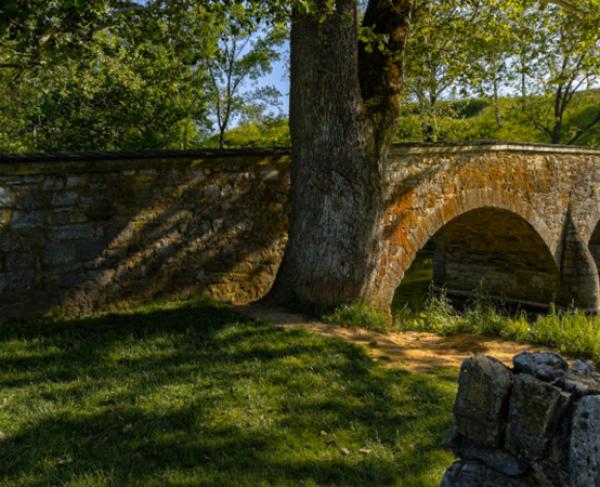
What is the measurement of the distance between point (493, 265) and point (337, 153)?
365 inches

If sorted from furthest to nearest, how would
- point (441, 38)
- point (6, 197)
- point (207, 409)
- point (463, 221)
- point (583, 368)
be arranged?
point (463, 221), point (441, 38), point (6, 197), point (207, 409), point (583, 368)

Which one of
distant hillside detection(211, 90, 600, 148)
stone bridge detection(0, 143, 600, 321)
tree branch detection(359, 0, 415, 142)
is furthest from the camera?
distant hillside detection(211, 90, 600, 148)

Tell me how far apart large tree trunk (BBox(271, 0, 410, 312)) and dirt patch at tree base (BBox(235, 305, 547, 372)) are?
0.46m

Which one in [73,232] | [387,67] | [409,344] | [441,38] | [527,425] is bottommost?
[409,344]

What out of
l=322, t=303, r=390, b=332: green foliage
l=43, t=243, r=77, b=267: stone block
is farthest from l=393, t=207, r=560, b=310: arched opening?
l=43, t=243, r=77, b=267: stone block

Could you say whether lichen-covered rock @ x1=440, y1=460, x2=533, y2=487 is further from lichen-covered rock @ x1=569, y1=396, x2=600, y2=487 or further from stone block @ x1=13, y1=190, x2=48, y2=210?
stone block @ x1=13, y1=190, x2=48, y2=210

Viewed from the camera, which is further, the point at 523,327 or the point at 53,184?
the point at 523,327

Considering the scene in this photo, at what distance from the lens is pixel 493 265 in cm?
1411

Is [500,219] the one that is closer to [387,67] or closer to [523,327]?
[523,327]

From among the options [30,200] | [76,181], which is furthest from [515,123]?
[30,200]

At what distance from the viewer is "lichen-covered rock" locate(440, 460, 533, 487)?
7.34 feet

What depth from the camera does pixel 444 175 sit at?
920 cm

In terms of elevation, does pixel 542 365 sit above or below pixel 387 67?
below

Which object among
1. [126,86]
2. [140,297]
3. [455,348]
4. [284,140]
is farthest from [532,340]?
Answer: [284,140]
